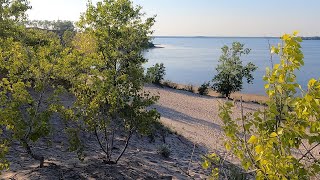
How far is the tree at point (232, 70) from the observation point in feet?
115

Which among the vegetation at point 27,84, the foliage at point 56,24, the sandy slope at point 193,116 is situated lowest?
the sandy slope at point 193,116

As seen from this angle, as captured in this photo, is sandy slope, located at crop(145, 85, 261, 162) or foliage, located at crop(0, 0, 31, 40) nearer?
foliage, located at crop(0, 0, 31, 40)

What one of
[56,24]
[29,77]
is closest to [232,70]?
[29,77]

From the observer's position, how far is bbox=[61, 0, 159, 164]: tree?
8633 mm

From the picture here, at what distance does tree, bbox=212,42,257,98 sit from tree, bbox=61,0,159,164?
25.8 m

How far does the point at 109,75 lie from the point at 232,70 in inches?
1097

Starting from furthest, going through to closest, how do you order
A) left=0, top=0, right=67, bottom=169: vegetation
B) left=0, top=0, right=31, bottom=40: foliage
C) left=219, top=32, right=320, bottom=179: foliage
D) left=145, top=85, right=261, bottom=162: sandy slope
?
left=145, top=85, right=261, bottom=162: sandy slope < left=0, top=0, right=31, bottom=40: foliage < left=0, top=0, right=67, bottom=169: vegetation < left=219, top=32, right=320, bottom=179: foliage

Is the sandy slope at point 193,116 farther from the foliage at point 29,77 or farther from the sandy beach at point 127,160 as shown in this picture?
the foliage at point 29,77

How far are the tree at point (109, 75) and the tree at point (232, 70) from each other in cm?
2581

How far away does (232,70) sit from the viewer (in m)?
35.2

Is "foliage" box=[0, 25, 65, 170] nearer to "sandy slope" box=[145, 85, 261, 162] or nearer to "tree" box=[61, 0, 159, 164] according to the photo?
"tree" box=[61, 0, 159, 164]

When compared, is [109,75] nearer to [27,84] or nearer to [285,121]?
[27,84]

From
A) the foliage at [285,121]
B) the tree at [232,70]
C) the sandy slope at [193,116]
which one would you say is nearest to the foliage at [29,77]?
the foliage at [285,121]

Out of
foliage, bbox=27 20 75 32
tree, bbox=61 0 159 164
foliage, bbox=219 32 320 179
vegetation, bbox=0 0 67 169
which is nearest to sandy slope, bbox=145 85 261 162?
tree, bbox=61 0 159 164
